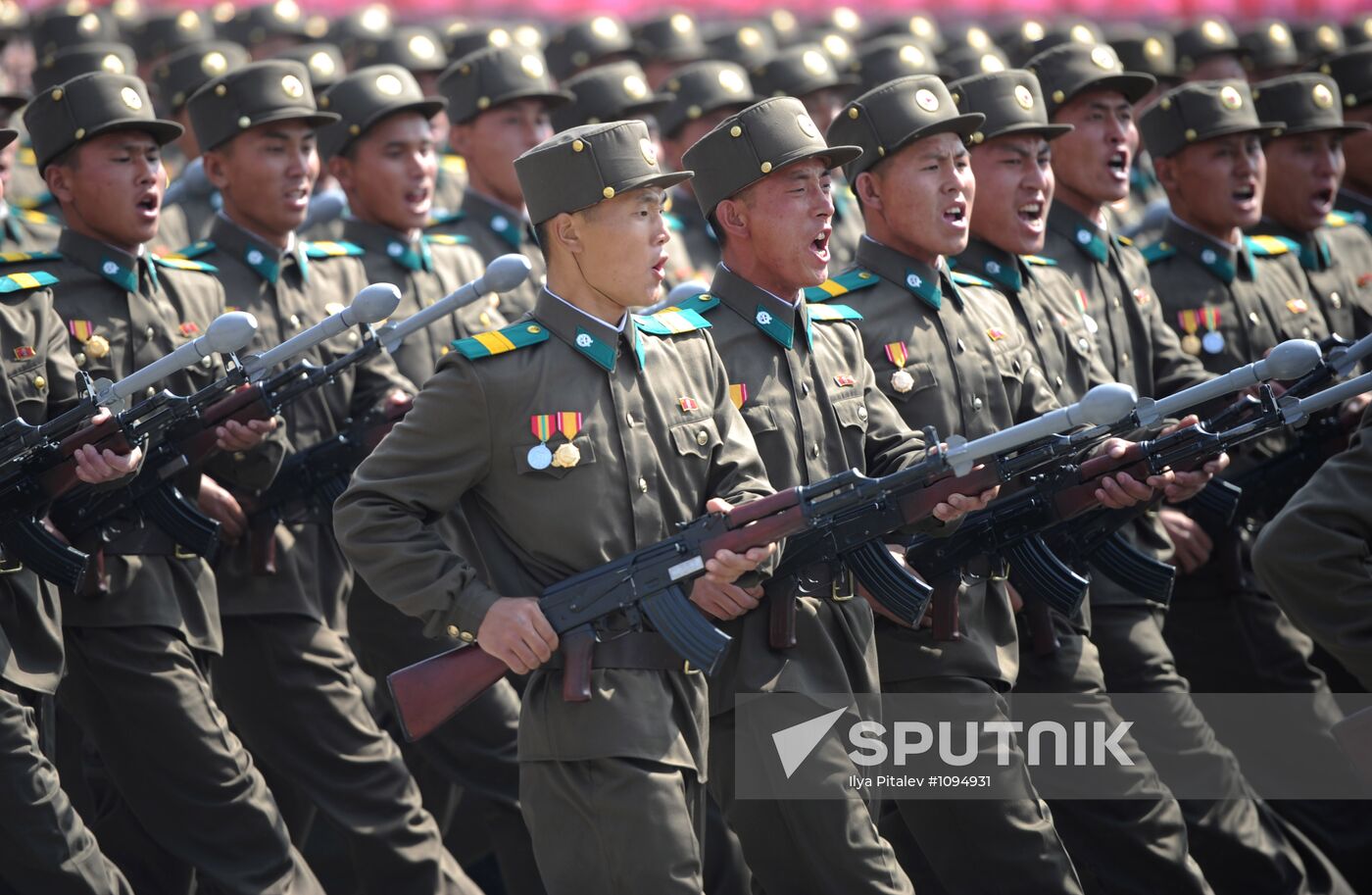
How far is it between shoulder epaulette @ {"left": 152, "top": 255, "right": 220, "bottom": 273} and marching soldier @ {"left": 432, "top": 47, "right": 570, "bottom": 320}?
1978 millimetres

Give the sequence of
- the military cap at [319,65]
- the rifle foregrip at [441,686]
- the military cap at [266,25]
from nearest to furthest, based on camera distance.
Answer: the rifle foregrip at [441,686] → the military cap at [319,65] → the military cap at [266,25]

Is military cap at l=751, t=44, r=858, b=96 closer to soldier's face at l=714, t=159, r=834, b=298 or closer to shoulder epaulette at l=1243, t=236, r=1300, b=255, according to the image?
shoulder epaulette at l=1243, t=236, r=1300, b=255

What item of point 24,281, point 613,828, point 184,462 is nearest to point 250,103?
point 24,281

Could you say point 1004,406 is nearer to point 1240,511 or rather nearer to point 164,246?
point 1240,511

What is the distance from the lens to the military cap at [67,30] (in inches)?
463

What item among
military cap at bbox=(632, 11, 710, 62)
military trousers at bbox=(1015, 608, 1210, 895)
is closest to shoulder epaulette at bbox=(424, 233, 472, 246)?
military trousers at bbox=(1015, 608, 1210, 895)

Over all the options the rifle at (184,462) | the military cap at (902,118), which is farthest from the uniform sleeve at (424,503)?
the military cap at (902,118)

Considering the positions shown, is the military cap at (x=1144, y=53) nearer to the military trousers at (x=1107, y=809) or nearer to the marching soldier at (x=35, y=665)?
the military trousers at (x=1107, y=809)

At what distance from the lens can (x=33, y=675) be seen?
6.08 m

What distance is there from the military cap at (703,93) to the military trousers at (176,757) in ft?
15.9

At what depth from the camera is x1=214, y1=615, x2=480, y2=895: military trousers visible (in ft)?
22.3

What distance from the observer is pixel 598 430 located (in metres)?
5.37

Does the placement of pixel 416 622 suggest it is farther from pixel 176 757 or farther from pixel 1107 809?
pixel 1107 809

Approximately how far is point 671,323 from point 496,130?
381 cm
